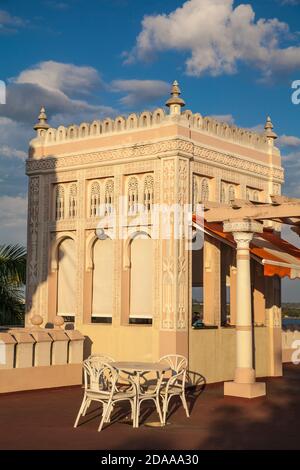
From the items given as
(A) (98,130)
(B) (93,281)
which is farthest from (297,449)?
(A) (98,130)

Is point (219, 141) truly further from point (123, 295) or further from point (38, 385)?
point (38, 385)

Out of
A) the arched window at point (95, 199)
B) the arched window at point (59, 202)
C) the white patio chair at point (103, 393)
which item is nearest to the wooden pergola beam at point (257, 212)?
the arched window at point (95, 199)

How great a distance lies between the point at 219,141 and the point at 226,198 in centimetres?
136

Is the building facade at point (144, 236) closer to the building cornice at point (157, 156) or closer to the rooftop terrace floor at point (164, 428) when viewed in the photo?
the building cornice at point (157, 156)

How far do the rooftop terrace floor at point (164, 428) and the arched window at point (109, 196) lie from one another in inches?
176

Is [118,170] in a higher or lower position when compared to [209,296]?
higher

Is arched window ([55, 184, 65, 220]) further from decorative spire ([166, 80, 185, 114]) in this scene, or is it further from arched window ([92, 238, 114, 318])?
decorative spire ([166, 80, 185, 114])

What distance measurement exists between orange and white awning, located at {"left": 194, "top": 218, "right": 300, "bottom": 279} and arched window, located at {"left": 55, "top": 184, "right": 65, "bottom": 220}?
3660mm

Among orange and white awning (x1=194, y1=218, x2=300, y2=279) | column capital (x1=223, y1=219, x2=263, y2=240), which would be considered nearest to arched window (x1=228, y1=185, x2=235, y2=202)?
orange and white awning (x1=194, y1=218, x2=300, y2=279)

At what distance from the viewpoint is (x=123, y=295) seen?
14.3 m

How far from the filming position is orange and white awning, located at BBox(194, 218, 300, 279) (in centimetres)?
1322

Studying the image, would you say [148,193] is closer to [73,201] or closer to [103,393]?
[73,201]

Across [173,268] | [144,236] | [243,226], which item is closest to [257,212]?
[243,226]

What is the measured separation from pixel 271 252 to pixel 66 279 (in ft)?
16.2
